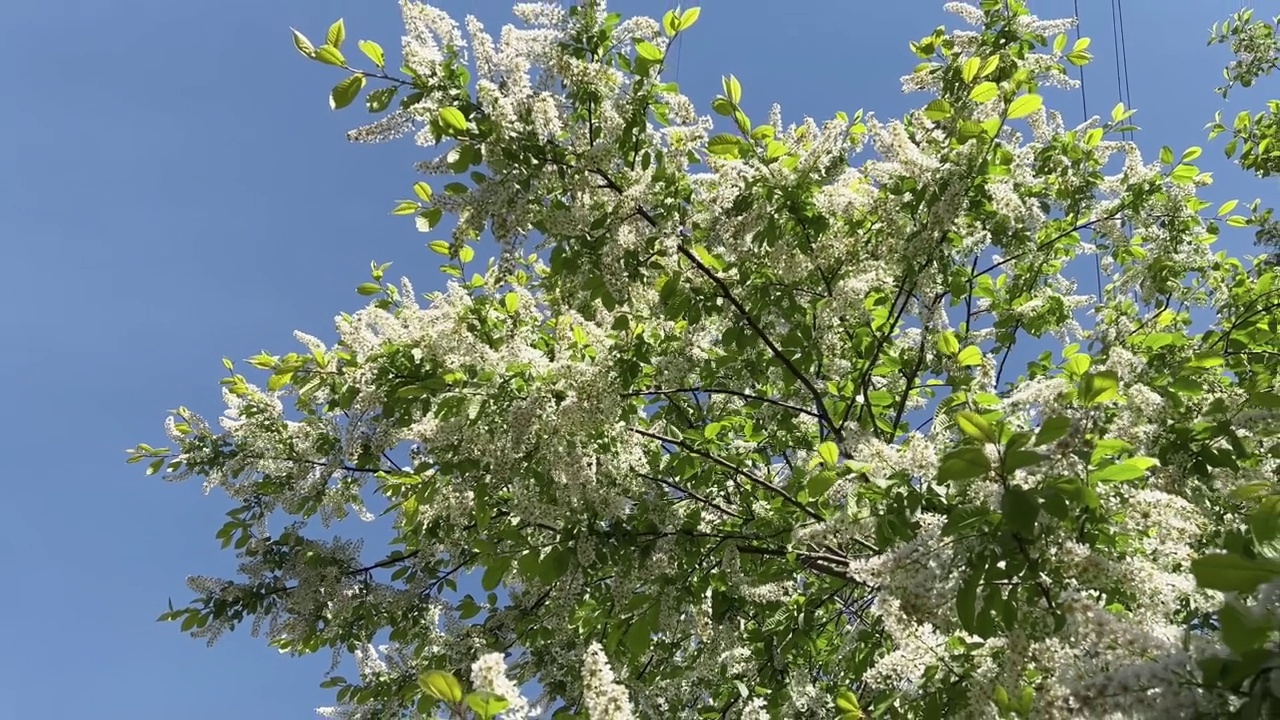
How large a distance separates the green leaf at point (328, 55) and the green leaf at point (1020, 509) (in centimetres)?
273

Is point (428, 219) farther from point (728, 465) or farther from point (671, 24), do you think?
point (728, 465)

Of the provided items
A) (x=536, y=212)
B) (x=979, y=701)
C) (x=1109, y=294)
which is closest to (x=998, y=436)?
(x=979, y=701)

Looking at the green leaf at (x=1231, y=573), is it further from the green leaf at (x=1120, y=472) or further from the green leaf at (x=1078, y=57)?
the green leaf at (x=1078, y=57)

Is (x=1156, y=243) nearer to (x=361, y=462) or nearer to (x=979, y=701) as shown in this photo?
(x=979, y=701)

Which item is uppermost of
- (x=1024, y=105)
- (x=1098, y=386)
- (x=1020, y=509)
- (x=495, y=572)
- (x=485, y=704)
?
(x=1024, y=105)

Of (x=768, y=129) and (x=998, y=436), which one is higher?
(x=768, y=129)

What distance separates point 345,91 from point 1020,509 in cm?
273

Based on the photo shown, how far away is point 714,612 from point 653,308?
61.3 inches

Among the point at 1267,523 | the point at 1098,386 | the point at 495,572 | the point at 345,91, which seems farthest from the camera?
the point at 495,572

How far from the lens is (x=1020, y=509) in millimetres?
1766

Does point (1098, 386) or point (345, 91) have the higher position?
point (345, 91)

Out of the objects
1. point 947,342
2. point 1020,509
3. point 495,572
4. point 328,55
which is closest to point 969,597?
point 1020,509

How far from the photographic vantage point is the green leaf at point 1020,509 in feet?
5.76

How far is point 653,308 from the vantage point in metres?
4.06
